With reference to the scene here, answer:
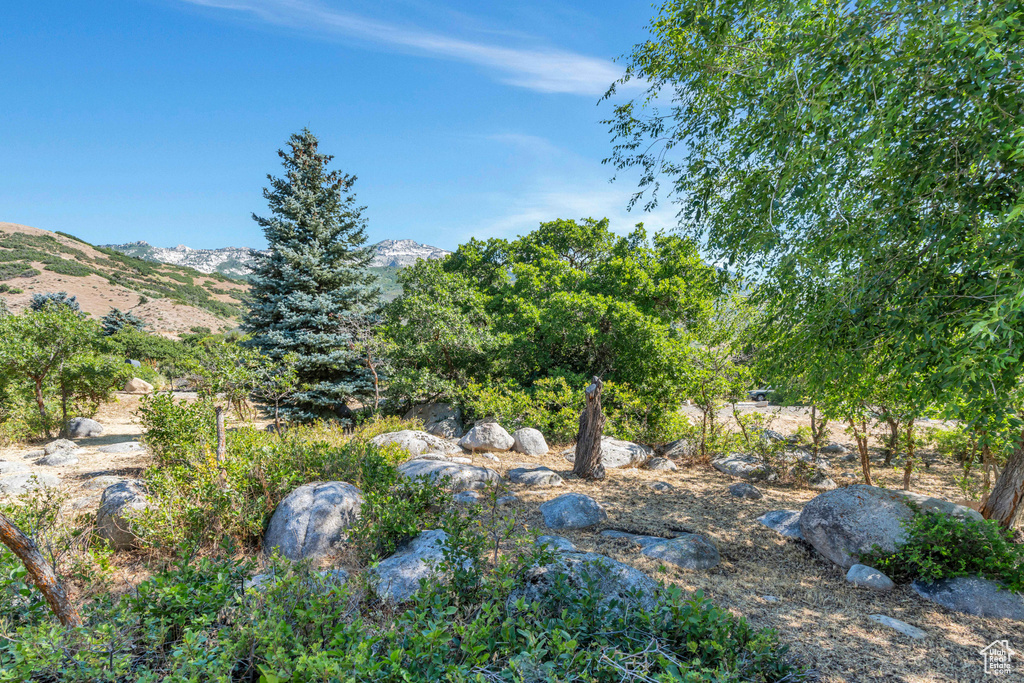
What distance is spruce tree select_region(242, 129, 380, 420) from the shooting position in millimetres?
12539

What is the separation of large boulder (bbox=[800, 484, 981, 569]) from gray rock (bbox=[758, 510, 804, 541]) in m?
0.18

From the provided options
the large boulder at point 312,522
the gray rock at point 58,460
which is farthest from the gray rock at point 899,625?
the gray rock at point 58,460

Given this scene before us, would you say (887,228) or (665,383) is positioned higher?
(887,228)

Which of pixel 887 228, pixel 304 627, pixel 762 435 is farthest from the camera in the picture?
pixel 762 435

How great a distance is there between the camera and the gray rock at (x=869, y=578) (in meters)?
4.27

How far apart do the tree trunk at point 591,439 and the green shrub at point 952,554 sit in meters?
3.90

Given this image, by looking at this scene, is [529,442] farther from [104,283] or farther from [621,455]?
[104,283]

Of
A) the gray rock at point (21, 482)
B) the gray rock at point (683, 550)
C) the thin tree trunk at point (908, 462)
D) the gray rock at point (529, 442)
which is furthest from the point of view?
the gray rock at point (529, 442)

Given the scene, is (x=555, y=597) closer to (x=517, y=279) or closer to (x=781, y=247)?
(x=781, y=247)

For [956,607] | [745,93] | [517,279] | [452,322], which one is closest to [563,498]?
[956,607]

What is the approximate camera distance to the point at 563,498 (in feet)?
19.6

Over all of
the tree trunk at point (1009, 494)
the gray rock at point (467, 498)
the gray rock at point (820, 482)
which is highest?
the tree trunk at point (1009, 494)

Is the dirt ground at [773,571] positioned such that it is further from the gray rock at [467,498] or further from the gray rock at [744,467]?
the gray rock at [467,498]

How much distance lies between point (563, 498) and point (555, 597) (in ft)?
10.3
